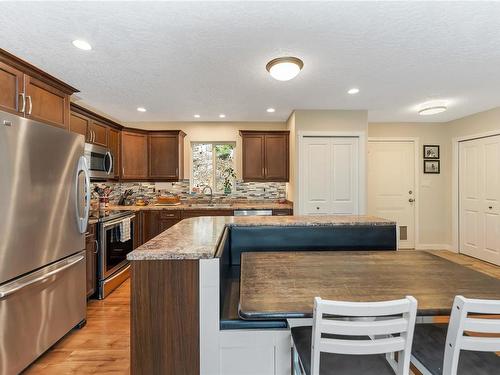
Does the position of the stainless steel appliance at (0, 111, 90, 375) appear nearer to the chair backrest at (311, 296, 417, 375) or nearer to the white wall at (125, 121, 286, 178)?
the chair backrest at (311, 296, 417, 375)

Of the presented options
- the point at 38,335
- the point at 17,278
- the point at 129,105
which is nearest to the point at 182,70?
the point at 129,105

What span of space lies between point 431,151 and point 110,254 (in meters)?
5.58

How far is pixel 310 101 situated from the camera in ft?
11.8

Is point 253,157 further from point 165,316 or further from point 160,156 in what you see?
point 165,316

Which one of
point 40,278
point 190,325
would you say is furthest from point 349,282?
point 40,278

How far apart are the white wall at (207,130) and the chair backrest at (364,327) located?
4094mm

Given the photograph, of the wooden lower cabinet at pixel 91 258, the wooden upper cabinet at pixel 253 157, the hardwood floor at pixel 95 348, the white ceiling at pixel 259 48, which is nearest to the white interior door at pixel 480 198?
the white ceiling at pixel 259 48

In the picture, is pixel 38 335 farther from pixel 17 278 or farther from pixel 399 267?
pixel 399 267

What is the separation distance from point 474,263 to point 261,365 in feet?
14.9

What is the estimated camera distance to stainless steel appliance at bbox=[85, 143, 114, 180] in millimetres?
3391

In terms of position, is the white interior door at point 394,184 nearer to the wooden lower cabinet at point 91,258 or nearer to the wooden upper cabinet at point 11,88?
the wooden lower cabinet at point 91,258

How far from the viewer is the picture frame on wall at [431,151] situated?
4.89 meters

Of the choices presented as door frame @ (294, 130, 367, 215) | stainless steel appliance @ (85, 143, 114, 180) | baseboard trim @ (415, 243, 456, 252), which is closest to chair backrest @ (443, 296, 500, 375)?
door frame @ (294, 130, 367, 215)

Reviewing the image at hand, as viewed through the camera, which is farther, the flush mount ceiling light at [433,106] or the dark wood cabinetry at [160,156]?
the dark wood cabinetry at [160,156]
